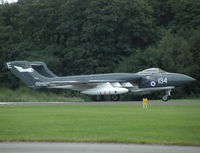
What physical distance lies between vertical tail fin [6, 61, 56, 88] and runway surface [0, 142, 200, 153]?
88.6 ft

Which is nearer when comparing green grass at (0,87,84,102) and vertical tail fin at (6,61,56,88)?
green grass at (0,87,84,102)

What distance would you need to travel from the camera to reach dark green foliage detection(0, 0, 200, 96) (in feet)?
188

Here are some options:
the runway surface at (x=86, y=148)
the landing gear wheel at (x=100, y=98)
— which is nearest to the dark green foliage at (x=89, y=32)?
the landing gear wheel at (x=100, y=98)

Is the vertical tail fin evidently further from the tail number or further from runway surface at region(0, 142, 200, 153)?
runway surface at region(0, 142, 200, 153)

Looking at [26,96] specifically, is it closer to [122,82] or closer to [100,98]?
[100,98]

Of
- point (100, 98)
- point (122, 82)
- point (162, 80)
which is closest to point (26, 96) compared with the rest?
point (100, 98)

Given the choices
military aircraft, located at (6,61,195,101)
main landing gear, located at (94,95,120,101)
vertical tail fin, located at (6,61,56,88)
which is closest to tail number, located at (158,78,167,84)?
military aircraft, located at (6,61,195,101)

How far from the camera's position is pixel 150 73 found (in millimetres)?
37125

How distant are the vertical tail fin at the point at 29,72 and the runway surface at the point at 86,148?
2700 centimetres

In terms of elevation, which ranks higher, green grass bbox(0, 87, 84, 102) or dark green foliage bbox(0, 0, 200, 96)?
dark green foliage bbox(0, 0, 200, 96)

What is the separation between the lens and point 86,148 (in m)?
12.2

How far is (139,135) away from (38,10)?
51306 mm

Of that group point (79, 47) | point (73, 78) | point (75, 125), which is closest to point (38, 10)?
point (79, 47)

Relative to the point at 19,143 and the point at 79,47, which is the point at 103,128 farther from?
the point at 79,47
